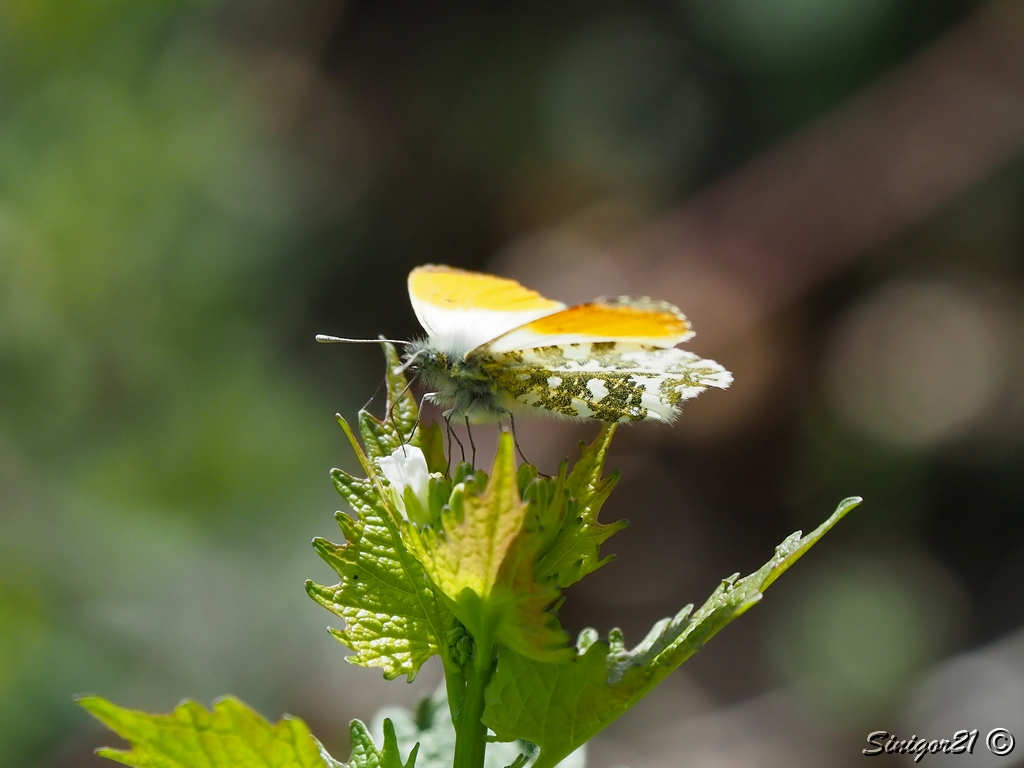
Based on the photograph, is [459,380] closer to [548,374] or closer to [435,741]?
[548,374]

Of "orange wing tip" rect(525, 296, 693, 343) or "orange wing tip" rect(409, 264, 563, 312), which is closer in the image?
"orange wing tip" rect(525, 296, 693, 343)

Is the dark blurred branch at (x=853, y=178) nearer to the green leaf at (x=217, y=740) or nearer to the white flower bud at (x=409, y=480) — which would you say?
the white flower bud at (x=409, y=480)

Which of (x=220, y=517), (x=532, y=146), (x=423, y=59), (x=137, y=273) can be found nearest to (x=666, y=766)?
(x=220, y=517)

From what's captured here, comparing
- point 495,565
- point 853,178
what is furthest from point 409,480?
point 853,178

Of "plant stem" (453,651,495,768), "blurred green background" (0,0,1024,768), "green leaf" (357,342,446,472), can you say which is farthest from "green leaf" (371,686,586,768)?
"blurred green background" (0,0,1024,768)

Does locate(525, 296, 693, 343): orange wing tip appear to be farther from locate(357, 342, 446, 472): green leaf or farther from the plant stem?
the plant stem

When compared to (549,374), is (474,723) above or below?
below
